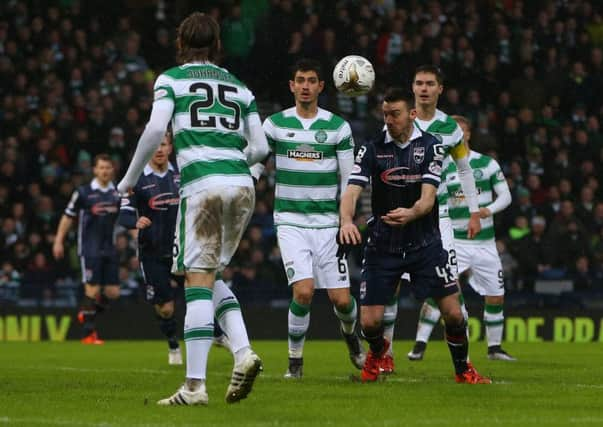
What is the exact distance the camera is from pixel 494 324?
45.9 ft

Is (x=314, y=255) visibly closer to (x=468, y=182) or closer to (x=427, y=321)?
(x=468, y=182)

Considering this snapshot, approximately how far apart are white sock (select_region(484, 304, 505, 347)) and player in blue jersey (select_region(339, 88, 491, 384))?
12.9 feet

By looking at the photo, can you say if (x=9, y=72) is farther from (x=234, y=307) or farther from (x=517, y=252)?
(x=234, y=307)

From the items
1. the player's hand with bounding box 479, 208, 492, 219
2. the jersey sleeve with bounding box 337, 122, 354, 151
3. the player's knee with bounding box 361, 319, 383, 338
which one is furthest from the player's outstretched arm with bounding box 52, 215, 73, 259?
the player's knee with bounding box 361, 319, 383, 338

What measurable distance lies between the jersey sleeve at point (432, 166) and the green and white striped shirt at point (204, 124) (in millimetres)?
1880

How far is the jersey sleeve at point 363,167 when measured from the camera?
9.75 meters

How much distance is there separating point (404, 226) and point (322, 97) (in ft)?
44.5

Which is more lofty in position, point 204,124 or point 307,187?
point 204,124

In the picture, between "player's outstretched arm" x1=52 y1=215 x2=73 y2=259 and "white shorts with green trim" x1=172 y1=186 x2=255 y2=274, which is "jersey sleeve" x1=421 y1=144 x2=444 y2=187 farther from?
"player's outstretched arm" x1=52 y1=215 x2=73 y2=259

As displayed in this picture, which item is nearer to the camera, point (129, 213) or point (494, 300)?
point (129, 213)

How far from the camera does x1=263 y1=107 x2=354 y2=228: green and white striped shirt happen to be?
36.1 feet

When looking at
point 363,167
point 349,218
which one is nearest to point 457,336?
point 349,218

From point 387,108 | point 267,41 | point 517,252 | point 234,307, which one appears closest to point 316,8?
point 267,41

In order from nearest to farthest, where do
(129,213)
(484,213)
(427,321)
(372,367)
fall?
(372,367), (484,213), (427,321), (129,213)
